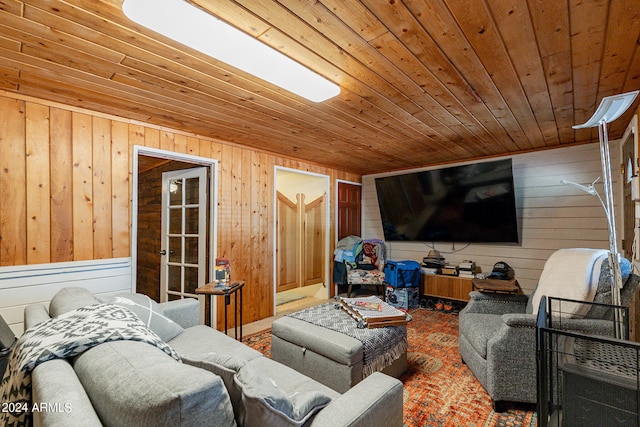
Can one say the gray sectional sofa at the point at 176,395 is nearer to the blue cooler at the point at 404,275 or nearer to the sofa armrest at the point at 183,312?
the sofa armrest at the point at 183,312

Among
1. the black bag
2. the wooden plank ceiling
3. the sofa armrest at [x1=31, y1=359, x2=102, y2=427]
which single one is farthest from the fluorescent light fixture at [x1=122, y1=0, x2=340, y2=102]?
the black bag

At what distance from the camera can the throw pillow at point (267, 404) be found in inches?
34.7

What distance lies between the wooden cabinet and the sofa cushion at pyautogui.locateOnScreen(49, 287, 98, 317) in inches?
155

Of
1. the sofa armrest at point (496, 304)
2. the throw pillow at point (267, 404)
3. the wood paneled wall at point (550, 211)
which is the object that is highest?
the wood paneled wall at point (550, 211)

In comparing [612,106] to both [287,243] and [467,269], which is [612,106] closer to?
[467,269]

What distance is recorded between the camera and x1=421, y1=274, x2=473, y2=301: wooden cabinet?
157 inches

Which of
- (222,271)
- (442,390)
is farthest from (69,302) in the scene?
(442,390)

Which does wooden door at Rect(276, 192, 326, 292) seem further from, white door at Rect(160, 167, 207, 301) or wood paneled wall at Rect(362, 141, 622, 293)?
wood paneled wall at Rect(362, 141, 622, 293)

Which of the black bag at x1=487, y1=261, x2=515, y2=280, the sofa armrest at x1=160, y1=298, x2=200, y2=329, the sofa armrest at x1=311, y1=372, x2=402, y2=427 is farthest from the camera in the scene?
the black bag at x1=487, y1=261, x2=515, y2=280

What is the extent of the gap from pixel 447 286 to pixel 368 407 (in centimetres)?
345

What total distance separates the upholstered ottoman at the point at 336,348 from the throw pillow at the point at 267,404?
0.84 meters

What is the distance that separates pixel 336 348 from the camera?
1877mm

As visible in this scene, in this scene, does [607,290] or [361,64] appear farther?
[607,290]

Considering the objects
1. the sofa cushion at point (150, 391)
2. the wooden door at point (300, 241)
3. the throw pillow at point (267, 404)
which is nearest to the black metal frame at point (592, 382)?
the throw pillow at point (267, 404)
